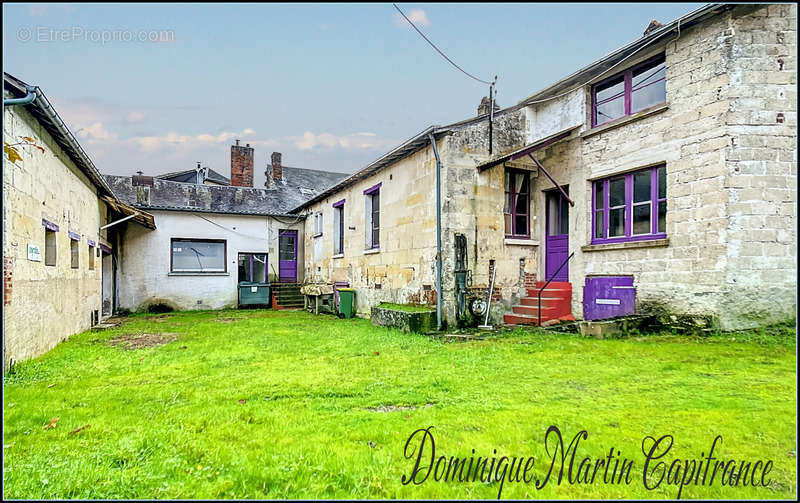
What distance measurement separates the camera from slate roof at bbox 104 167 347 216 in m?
16.8

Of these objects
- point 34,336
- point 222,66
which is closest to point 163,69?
point 222,66

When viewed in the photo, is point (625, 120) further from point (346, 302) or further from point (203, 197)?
point (203, 197)

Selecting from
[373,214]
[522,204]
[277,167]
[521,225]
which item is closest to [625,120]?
[522,204]

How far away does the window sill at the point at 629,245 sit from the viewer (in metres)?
7.89

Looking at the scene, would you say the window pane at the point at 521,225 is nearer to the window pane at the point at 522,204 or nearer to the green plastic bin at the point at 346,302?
the window pane at the point at 522,204

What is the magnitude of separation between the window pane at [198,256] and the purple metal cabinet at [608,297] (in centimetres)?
1364

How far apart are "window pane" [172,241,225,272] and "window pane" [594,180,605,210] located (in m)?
13.8

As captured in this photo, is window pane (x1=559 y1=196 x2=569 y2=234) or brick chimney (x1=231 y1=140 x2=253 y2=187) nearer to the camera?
window pane (x1=559 y1=196 x2=569 y2=234)

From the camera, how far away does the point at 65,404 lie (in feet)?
13.3

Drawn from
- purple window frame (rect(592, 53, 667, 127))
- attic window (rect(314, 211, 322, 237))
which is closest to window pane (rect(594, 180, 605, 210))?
purple window frame (rect(592, 53, 667, 127))

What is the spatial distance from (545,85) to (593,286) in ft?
15.2

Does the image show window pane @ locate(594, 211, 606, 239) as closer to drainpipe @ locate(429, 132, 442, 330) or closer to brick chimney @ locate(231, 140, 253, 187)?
drainpipe @ locate(429, 132, 442, 330)

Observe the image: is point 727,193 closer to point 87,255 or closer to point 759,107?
point 759,107

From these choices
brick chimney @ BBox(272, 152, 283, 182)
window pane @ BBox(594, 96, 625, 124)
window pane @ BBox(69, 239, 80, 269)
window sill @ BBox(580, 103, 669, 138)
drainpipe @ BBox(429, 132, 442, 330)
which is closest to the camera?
window sill @ BBox(580, 103, 669, 138)
